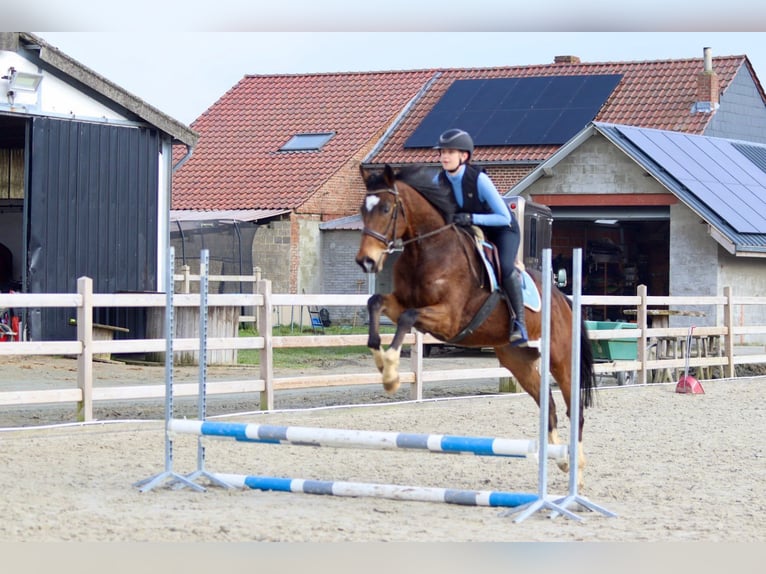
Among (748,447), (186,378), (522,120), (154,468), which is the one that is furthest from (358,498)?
(522,120)

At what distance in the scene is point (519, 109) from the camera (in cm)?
3112

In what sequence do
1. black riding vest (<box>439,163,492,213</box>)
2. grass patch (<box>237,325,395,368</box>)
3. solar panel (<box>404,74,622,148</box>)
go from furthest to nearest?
1. solar panel (<box>404,74,622,148</box>)
2. grass patch (<box>237,325,395,368</box>)
3. black riding vest (<box>439,163,492,213</box>)

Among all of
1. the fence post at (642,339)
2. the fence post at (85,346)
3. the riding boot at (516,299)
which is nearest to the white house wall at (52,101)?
the fence post at (85,346)

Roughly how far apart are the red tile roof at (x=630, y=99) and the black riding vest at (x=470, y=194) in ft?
70.8

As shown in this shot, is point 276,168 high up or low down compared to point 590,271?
up

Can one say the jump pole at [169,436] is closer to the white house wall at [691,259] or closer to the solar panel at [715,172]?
the solar panel at [715,172]

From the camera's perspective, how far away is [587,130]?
23359 mm

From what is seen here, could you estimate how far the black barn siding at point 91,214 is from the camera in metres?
17.7

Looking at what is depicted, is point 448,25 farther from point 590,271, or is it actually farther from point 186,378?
point 590,271

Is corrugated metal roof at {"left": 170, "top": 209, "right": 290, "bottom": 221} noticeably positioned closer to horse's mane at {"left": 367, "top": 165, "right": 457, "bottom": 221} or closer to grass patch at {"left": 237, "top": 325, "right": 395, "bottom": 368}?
grass patch at {"left": 237, "top": 325, "right": 395, "bottom": 368}

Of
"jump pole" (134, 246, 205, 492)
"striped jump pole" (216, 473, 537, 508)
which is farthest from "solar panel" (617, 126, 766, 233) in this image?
"striped jump pole" (216, 473, 537, 508)

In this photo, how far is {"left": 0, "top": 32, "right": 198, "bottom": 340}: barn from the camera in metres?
17.4

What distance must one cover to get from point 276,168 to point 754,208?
546 inches

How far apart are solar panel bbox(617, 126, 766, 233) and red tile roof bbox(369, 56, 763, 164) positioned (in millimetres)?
3220
